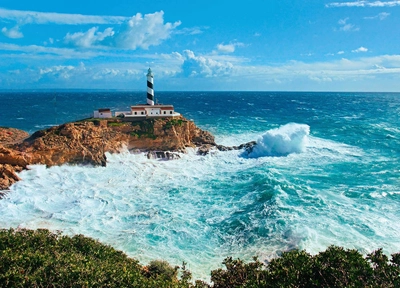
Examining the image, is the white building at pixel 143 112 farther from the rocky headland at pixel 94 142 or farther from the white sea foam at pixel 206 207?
the white sea foam at pixel 206 207

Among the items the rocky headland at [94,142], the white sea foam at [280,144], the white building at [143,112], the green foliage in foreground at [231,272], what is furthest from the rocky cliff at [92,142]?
the green foliage in foreground at [231,272]

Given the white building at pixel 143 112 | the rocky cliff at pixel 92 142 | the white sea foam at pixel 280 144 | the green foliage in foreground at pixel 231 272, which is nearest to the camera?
the green foliage in foreground at pixel 231 272

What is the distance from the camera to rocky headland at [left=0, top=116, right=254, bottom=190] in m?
31.4

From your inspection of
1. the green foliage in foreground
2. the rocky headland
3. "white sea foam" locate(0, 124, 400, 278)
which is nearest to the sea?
"white sea foam" locate(0, 124, 400, 278)

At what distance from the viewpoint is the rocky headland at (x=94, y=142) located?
3144cm

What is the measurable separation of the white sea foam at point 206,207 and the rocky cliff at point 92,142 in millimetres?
1227

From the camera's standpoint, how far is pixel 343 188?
28.6 m

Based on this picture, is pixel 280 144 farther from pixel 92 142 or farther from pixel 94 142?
pixel 92 142

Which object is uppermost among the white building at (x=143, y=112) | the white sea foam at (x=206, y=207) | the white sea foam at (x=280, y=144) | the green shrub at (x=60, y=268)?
the white building at (x=143, y=112)

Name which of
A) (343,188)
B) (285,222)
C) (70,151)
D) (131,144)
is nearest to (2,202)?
(70,151)

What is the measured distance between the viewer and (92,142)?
119 ft

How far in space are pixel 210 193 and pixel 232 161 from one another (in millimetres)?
10955

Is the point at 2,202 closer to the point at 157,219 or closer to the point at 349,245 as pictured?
the point at 157,219

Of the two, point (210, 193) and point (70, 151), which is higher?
point (70, 151)
